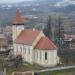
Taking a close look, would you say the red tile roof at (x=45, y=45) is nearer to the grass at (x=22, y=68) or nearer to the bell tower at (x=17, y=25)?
the grass at (x=22, y=68)

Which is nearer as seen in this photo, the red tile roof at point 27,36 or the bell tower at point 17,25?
the red tile roof at point 27,36

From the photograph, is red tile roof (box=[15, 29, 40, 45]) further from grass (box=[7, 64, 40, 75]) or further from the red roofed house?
grass (box=[7, 64, 40, 75])

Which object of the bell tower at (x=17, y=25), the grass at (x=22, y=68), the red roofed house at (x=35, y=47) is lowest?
the grass at (x=22, y=68)

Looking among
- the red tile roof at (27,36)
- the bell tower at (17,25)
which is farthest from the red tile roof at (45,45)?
the bell tower at (17,25)

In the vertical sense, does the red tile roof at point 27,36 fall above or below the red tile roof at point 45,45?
above

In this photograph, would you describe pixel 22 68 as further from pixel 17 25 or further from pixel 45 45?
pixel 17 25

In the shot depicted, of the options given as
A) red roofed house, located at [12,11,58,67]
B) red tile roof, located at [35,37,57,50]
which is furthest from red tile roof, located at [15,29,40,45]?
red tile roof, located at [35,37,57,50]

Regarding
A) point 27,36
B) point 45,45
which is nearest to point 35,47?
point 45,45

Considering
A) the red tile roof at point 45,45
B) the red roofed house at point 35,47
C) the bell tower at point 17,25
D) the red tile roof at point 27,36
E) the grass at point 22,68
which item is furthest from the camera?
the bell tower at point 17,25
